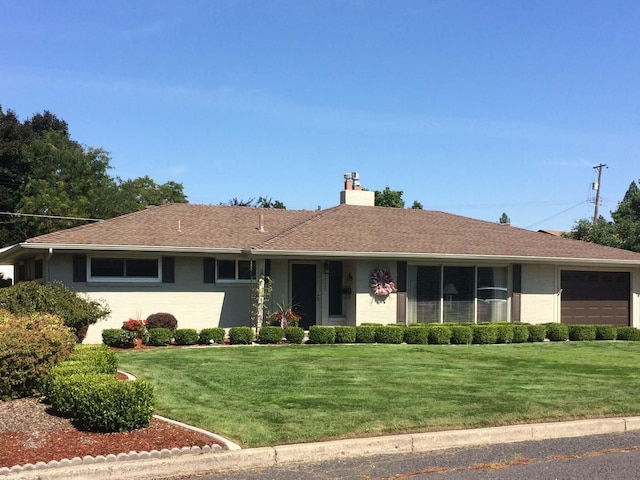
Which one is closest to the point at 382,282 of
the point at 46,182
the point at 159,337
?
the point at 159,337

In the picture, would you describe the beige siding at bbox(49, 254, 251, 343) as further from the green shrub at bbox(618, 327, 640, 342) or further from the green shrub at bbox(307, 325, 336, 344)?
the green shrub at bbox(618, 327, 640, 342)

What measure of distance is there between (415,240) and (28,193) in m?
32.1

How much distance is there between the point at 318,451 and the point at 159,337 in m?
10.6

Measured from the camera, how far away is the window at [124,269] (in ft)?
59.6

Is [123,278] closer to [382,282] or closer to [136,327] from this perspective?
[136,327]

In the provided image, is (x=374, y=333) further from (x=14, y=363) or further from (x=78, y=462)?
(x=78, y=462)

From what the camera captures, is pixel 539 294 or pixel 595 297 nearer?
pixel 539 294

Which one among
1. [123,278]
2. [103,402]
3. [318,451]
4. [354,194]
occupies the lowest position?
[318,451]

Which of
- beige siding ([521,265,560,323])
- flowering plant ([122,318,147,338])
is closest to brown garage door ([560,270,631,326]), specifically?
beige siding ([521,265,560,323])

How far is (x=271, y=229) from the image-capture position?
22016mm

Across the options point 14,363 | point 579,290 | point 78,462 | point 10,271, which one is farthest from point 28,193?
point 78,462

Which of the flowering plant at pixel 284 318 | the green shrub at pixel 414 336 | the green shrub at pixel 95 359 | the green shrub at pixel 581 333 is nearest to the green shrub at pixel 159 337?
the flowering plant at pixel 284 318

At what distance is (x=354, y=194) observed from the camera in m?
25.1

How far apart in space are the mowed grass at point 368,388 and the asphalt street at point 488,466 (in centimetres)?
56
